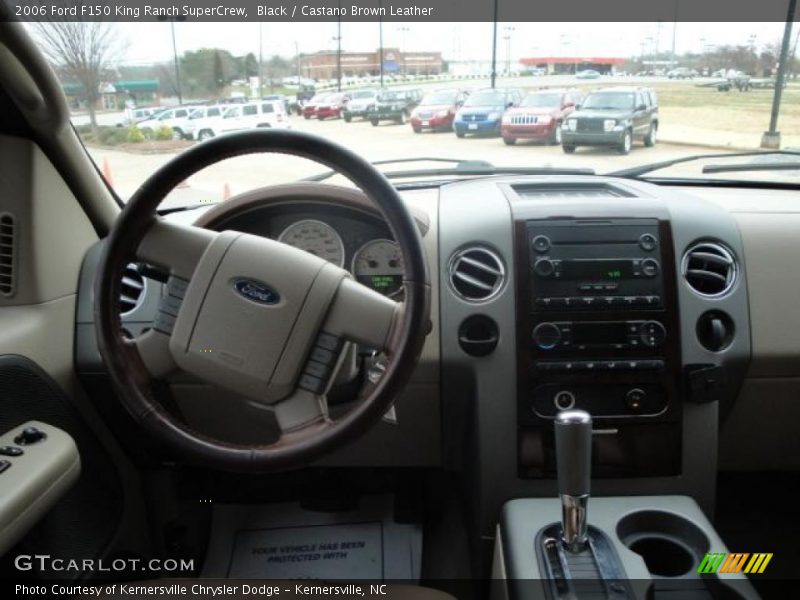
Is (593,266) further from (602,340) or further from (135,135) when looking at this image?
(135,135)

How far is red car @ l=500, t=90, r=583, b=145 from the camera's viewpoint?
196 centimetres

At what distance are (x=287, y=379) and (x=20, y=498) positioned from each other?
2.15 feet

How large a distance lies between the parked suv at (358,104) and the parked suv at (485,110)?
26 centimetres

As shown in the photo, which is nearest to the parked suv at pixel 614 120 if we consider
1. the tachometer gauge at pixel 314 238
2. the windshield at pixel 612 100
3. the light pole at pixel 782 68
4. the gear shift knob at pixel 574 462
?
the windshield at pixel 612 100

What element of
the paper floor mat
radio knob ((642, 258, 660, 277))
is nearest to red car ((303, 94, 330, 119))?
radio knob ((642, 258, 660, 277))

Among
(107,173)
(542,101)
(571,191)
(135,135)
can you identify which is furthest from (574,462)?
(107,173)

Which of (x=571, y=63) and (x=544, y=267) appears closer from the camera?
(x=544, y=267)

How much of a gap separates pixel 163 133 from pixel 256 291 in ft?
2.77

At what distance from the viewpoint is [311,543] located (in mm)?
2334

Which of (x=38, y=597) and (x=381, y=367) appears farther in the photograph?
(x=38, y=597)

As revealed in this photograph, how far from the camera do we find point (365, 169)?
47.8 inches

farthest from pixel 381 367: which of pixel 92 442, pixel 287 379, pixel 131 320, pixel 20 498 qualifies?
pixel 92 442

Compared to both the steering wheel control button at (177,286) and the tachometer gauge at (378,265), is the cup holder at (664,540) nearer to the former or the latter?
the tachometer gauge at (378,265)

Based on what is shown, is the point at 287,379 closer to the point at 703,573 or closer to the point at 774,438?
the point at 703,573
